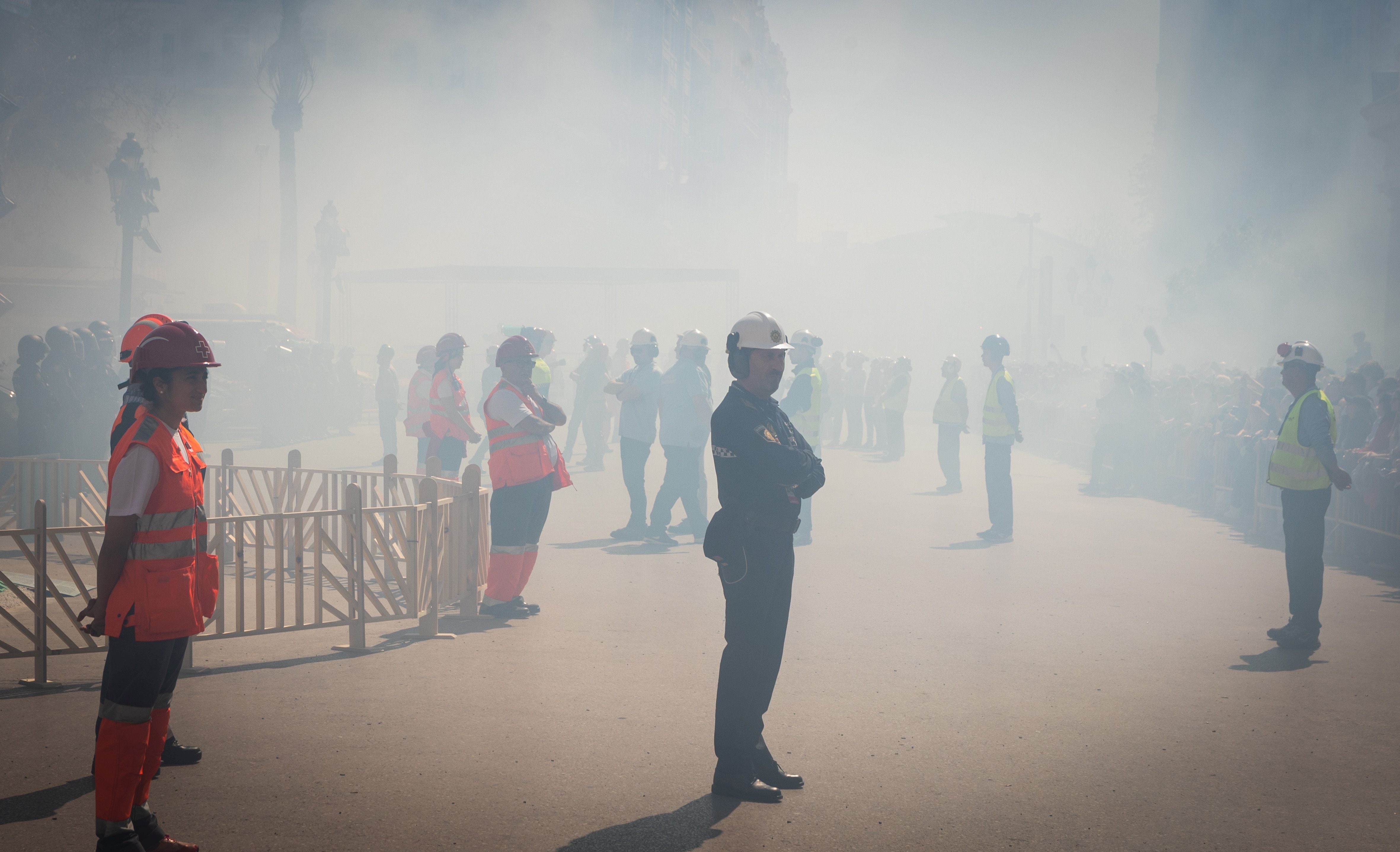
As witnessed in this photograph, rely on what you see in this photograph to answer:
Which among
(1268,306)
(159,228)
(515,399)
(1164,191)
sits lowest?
(515,399)

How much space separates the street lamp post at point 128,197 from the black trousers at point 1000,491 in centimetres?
1621

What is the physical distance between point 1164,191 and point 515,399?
51.6 metres

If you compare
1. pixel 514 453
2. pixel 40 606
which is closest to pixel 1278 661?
pixel 514 453

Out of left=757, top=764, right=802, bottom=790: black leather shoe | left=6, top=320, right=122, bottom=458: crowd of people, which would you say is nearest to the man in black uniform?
left=757, top=764, right=802, bottom=790: black leather shoe

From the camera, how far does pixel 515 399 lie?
704 cm

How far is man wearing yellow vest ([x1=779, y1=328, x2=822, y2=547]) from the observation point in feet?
35.7

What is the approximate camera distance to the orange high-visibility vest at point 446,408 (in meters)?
9.83

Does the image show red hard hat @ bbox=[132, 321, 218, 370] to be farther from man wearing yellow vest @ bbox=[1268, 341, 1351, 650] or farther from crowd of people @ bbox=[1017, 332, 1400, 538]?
crowd of people @ bbox=[1017, 332, 1400, 538]

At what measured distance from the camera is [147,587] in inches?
130

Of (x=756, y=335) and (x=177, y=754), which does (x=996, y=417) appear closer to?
(x=756, y=335)

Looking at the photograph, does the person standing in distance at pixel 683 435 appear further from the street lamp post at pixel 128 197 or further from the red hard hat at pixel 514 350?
the street lamp post at pixel 128 197

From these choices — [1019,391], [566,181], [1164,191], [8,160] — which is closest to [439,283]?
[566,181]

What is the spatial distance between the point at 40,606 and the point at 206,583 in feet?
7.67

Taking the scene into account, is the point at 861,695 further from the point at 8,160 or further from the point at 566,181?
the point at 566,181
